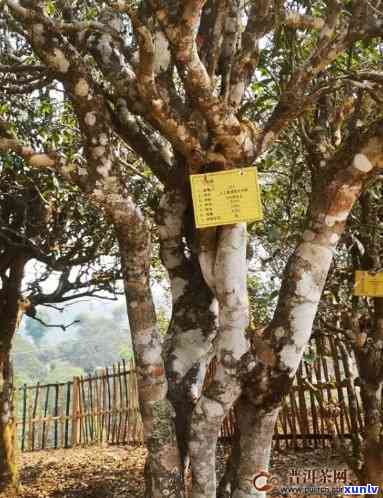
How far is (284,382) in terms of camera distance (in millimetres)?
2775

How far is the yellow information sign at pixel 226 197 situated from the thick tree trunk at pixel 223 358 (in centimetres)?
14

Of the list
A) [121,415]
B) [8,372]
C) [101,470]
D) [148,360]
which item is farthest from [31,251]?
[148,360]

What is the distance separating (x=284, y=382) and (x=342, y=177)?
3.40 feet

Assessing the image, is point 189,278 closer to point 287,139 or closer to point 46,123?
point 287,139

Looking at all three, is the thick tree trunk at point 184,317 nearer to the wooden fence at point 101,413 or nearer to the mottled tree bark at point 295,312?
the mottled tree bark at point 295,312

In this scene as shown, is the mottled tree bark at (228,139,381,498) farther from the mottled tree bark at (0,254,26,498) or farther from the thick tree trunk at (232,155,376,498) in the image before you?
the mottled tree bark at (0,254,26,498)

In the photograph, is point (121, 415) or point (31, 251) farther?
point (121, 415)

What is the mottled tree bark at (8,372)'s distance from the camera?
298 inches

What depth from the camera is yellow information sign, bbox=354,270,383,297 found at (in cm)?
364

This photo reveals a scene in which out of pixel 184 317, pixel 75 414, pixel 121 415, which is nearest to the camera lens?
pixel 184 317

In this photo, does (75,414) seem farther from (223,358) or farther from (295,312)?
(295,312)

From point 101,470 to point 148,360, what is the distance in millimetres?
6730

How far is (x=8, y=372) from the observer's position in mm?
8242

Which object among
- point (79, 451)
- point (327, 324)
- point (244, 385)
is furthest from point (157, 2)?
point (79, 451)
